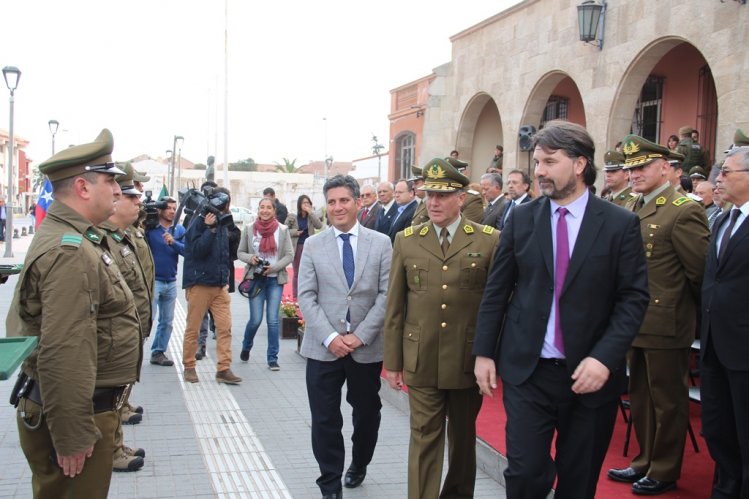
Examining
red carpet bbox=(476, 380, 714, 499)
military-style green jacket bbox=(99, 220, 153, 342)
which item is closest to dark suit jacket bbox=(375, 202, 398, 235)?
red carpet bbox=(476, 380, 714, 499)

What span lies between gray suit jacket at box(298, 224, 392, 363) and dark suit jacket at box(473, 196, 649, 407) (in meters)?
1.33

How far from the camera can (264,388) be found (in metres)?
7.66

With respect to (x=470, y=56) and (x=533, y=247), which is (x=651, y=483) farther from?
(x=470, y=56)

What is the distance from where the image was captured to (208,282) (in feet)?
25.7

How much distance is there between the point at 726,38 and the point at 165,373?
9.36 m

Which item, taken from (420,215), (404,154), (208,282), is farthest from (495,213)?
(404,154)

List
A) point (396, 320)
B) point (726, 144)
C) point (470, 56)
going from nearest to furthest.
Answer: point (396, 320) < point (726, 144) < point (470, 56)

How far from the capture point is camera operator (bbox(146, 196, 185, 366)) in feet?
27.9

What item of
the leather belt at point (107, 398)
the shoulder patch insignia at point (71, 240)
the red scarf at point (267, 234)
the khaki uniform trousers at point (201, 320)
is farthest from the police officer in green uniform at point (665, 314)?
the red scarf at point (267, 234)

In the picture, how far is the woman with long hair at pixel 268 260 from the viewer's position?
846 centimetres

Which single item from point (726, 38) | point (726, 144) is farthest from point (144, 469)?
point (726, 38)

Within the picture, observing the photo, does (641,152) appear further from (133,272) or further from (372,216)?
(372,216)

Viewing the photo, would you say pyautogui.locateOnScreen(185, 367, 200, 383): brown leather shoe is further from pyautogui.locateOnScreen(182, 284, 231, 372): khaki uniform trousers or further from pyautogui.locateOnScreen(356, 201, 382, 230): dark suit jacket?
pyautogui.locateOnScreen(356, 201, 382, 230): dark suit jacket

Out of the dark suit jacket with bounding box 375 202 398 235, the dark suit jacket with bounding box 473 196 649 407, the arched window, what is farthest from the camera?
the arched window
